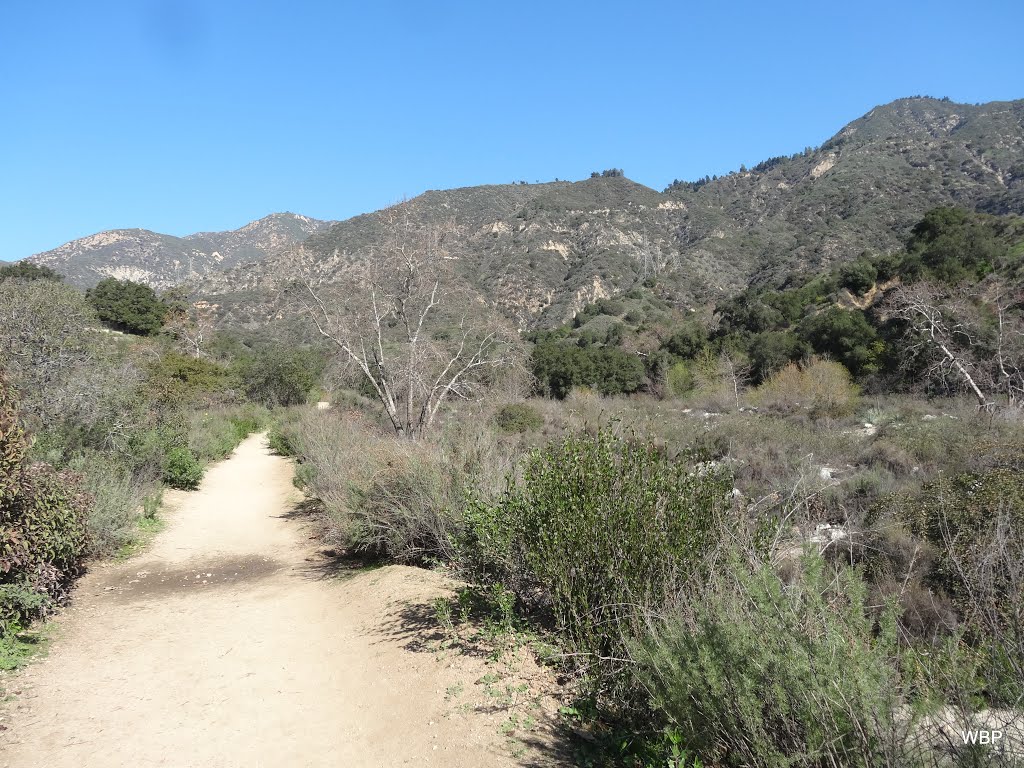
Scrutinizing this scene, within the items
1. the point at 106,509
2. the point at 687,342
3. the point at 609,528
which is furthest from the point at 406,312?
the point at 687,342

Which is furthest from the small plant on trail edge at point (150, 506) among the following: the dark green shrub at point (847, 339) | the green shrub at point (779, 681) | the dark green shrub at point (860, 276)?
the dark green shrub at point (860, 276)

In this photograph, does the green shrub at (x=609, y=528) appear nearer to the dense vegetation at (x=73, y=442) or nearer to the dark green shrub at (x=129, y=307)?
the dense vegetation at (x=73, y=442)

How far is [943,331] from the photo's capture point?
16531 mm

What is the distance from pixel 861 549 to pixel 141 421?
13353 mm

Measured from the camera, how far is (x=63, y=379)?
11.5 metres

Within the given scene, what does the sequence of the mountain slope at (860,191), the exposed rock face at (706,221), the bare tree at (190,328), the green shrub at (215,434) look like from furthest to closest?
the exposed rock face at (706,221) < the mountain slope at (860,191) < the bare tree at (190,328) < the green shrub at (215,434)

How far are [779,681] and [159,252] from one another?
4762 inches

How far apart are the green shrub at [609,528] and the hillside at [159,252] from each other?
283 ft

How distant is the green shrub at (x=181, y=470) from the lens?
13.5 meters

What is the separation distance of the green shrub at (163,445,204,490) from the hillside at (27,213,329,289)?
248 ft

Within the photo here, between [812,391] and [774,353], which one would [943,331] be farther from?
[774,353]

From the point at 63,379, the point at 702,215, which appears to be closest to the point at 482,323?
the point at 63,379

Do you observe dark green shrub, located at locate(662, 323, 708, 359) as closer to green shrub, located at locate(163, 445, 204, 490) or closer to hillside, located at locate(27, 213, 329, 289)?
green shrub, located at locate(163, 445, 204, 490)

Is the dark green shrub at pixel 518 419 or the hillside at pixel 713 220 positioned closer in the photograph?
the dark green shrub at pixel 518 419
